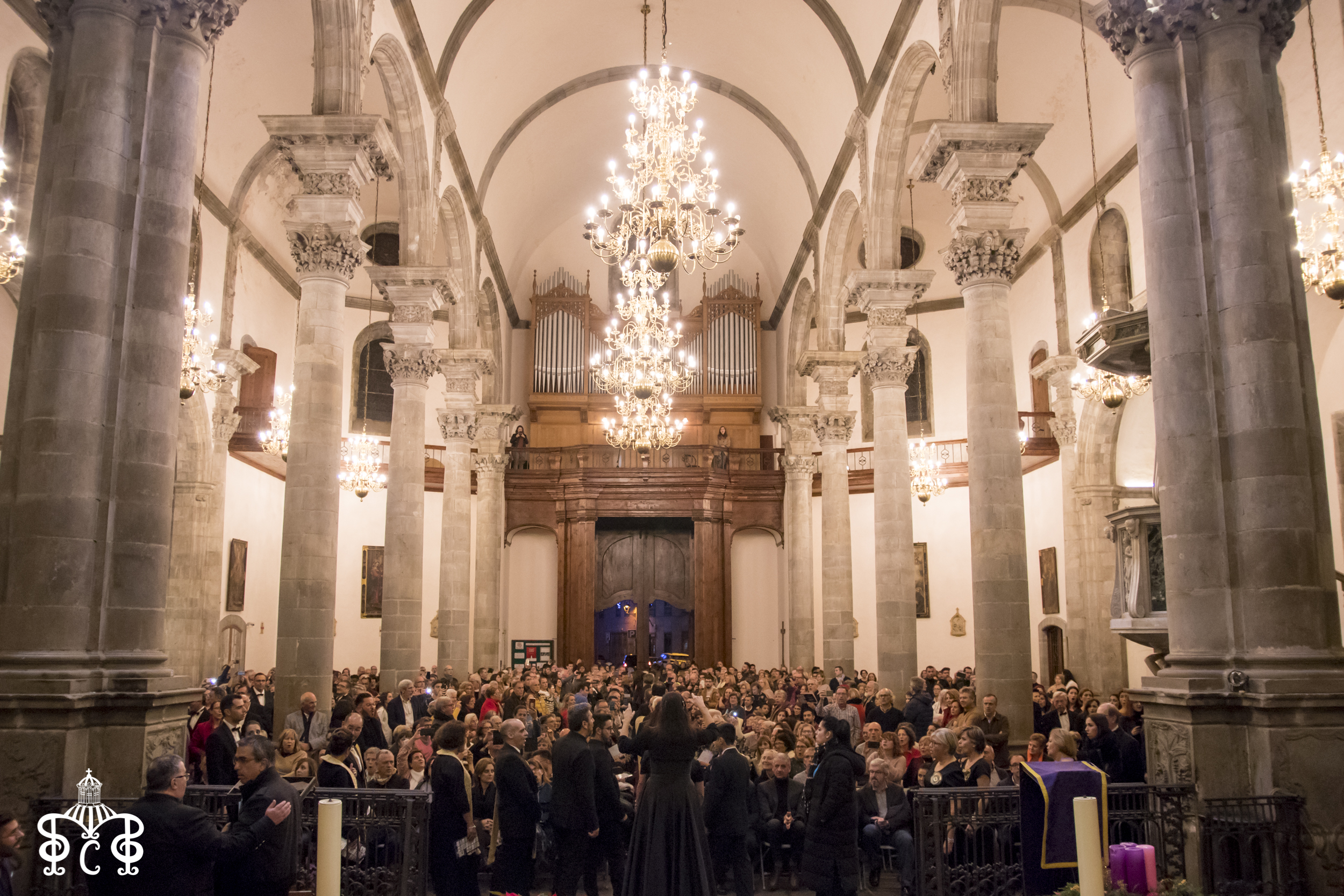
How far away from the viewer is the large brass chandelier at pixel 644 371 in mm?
17438

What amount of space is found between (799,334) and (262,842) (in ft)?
74.0

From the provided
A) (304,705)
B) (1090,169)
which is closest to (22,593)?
(304,705)

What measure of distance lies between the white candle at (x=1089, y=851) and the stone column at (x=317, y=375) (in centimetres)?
877

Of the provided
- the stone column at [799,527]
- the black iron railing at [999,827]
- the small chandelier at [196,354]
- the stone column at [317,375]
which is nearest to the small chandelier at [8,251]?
the small chandelier at [196,354]

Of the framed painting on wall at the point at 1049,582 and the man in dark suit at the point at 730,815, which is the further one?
the framed painting on wall at the point at 1049,582

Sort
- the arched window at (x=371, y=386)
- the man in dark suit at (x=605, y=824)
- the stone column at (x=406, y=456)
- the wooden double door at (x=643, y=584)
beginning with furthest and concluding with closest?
the wooden double door at (x=643, y=584) → the arched window at (x=371, y=386) → the stone column at (x=406, y=456) → the man in dark suit at (x=605, y=824)

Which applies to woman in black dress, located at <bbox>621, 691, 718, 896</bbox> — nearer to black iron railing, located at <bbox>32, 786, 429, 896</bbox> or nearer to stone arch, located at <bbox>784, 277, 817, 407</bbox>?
black iron railing, located at <bbox>32, 786, 429, 896</bbox>

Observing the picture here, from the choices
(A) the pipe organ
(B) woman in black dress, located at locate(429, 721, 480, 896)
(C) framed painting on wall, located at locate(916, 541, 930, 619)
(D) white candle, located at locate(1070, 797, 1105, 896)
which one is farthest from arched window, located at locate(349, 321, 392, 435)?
(D) white candle, located at locate(1070, 797, 1105, 896)

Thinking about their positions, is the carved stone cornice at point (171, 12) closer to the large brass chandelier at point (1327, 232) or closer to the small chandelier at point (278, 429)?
the large brass chandelier at point (1327, 232)

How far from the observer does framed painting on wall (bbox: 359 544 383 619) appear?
84.0 ft

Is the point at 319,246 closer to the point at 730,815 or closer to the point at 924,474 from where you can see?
the point at 730,815

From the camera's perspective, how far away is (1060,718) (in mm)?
12375

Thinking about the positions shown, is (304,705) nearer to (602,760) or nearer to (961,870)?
(602,760)

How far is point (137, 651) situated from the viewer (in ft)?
21.7
